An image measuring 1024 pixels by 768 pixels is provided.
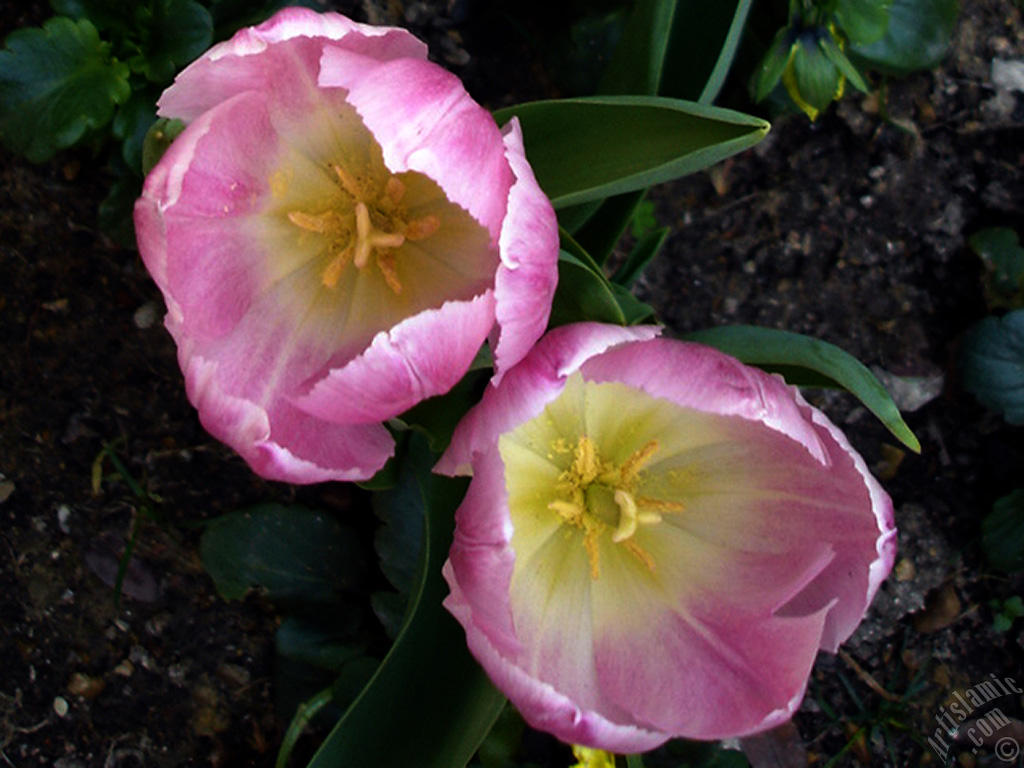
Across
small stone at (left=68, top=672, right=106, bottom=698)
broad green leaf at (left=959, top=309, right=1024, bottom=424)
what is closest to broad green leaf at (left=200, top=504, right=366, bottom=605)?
small stone at (left=68, top=672, right=106, bottom=698)

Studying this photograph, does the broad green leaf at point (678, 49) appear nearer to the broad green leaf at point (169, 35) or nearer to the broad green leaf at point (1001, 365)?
the broad green leaf at point (169, 35)

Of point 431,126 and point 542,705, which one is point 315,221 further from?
point 542,705

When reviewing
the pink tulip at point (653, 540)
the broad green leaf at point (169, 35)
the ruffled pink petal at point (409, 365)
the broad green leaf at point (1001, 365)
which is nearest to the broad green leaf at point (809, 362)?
the pink tulip at point (653, 540)

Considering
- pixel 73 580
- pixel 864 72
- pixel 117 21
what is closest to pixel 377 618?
pixel 73 580

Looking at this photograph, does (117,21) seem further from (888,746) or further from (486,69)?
(888,746)

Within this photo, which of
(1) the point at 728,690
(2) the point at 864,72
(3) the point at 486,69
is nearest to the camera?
(1) the point at 728,690

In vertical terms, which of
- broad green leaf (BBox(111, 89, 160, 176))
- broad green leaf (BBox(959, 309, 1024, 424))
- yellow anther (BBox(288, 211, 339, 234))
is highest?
yellow anther (BBox(288, 211, 339, 234))

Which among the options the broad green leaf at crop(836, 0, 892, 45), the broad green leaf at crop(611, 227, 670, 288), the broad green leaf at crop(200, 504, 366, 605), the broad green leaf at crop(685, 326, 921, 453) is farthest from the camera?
the broad green leaf at crop(200, 504, 366, 605)

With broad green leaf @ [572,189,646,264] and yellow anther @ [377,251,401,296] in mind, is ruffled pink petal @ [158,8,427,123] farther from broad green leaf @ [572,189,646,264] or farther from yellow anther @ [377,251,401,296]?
broad green leaf @ [572,189,646,264]
